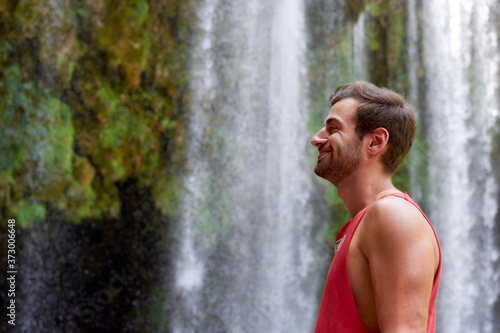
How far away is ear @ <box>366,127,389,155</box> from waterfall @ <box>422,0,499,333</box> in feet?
17.9

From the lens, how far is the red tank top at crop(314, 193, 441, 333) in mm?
1123

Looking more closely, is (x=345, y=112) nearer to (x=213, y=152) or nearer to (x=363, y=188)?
(x=363, y=188)

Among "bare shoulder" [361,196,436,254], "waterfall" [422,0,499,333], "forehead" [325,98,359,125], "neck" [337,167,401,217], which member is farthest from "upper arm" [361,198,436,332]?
"waterfall" [422,0,499,333]

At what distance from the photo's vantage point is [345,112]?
133 cm

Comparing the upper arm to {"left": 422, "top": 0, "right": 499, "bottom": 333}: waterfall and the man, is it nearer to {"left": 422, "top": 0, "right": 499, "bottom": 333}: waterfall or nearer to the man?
the man

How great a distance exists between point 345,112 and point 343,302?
0.48 metres

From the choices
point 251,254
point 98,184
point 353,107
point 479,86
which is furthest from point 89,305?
point 479,86

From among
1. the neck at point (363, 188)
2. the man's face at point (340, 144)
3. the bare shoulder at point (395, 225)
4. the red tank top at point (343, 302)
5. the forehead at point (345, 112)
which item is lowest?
the red tank top at point (343, 302)

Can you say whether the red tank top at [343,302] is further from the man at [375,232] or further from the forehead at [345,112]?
the forehead at [345,112]

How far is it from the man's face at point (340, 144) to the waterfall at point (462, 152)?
545 centimetres

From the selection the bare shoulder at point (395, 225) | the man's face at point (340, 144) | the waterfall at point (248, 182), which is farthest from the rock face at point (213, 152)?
the bare shoulder at point (395, 225)

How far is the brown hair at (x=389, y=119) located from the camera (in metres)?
1.29

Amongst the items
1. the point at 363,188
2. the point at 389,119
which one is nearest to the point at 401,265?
the point at 363,188

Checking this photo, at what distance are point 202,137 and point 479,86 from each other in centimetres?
367
